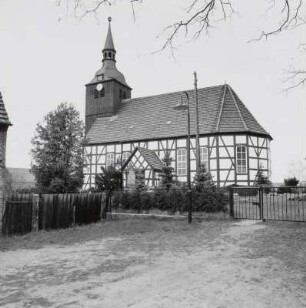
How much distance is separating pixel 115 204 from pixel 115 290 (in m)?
11.9

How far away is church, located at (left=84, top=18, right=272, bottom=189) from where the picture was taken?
2786 cm

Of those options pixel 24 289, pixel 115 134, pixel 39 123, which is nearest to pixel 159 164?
pixel 115 134

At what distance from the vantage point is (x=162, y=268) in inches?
267

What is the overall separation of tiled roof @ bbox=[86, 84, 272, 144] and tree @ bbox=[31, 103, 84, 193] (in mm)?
1943

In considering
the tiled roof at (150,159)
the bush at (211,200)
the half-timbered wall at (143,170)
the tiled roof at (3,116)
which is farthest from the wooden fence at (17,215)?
the tiled roof at (150,159)

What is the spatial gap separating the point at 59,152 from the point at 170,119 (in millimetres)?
12175

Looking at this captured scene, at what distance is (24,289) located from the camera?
5621mm

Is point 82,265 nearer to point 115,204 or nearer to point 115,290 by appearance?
point 115,290

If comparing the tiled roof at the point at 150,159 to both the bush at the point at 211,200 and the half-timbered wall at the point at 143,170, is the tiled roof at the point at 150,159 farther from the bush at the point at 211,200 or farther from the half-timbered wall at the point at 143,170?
the bush at the point at 211,200

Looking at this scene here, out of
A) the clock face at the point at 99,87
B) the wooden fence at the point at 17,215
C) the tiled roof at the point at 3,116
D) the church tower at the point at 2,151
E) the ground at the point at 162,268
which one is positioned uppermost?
the clock face at the point at 99,87

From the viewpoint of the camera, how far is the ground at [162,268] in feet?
16.1

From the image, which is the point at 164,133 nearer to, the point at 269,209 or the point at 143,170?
the point at 143,170

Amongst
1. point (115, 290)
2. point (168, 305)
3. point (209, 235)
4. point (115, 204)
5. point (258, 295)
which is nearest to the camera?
point (168, 305)

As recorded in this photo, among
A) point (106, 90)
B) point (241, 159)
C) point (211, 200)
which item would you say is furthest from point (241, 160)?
point (106, 90)
